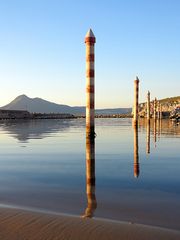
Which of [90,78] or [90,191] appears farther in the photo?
[90,78]

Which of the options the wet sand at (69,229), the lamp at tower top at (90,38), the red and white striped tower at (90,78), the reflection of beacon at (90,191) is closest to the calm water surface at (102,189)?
the reflection of beacon at (90,191)

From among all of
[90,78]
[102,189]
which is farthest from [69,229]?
[90,78]

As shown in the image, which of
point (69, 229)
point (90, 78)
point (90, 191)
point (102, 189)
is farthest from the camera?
point (90, 78)

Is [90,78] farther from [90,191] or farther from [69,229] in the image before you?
[69,229]

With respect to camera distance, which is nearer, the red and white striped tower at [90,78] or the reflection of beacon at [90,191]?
the reflection of beacon at [90,191]

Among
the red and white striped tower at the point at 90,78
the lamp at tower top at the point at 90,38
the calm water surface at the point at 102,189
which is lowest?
the calm water surface at the point at 102,189

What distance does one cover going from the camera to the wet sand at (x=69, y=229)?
7.73ft

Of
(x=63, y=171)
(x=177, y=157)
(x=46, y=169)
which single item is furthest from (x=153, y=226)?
(x=177, y=157)

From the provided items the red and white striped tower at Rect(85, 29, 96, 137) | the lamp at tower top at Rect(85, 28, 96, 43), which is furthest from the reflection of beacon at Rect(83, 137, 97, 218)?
the lamp at tower top at Rect(85, 28, 96, 43)

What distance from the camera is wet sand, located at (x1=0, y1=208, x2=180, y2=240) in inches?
92.7

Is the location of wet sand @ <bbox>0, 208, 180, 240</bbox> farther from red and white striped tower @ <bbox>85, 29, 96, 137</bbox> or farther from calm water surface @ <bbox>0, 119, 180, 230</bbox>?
red and white striped tower @ <bbox>85, 29, 96, 137</bbox>

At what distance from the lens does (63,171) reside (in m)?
5.20

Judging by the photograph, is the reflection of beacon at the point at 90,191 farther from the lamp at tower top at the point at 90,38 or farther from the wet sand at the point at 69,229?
the lamp at tower top at the point at 90,38

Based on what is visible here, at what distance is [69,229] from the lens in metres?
2.49
